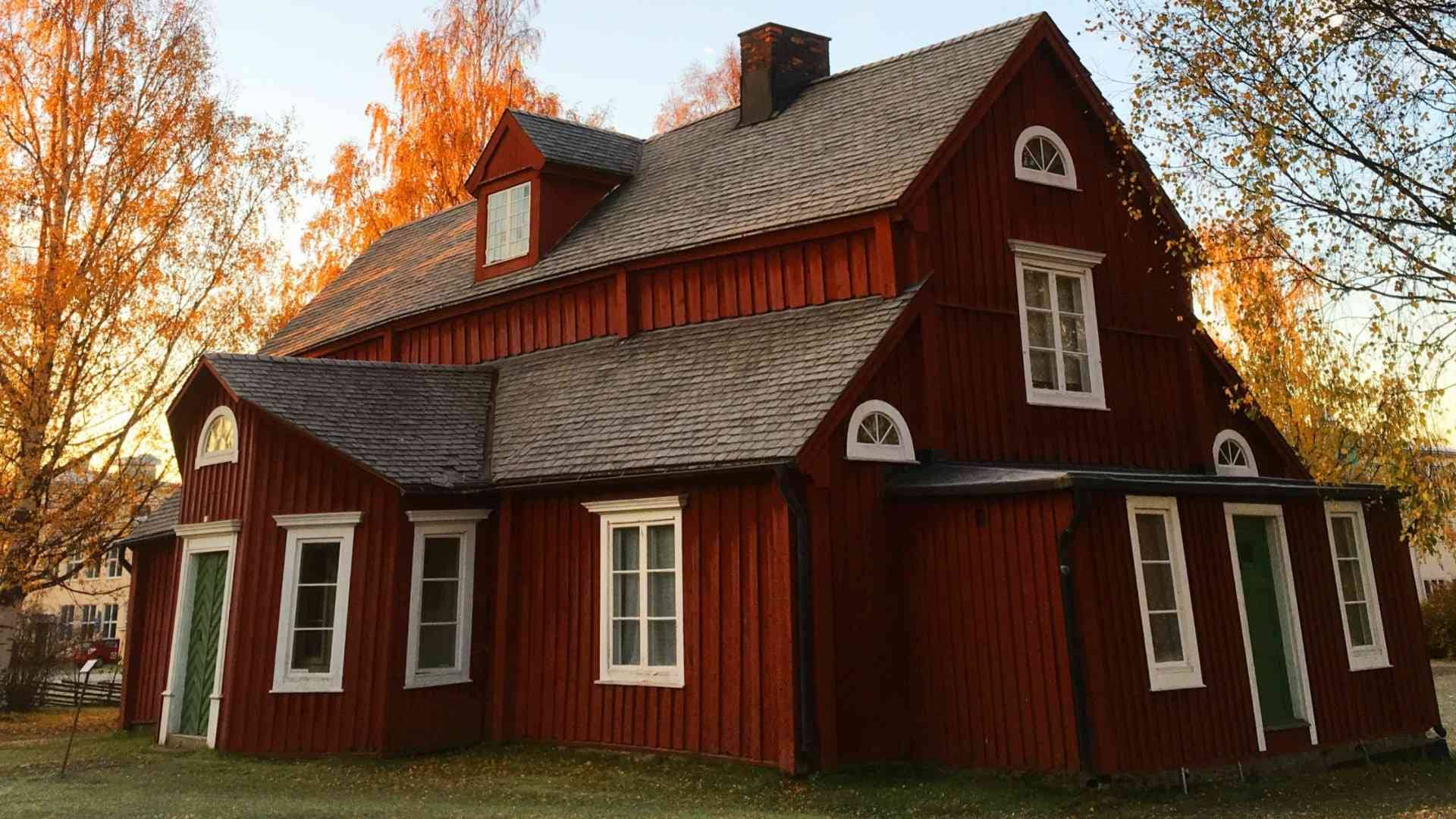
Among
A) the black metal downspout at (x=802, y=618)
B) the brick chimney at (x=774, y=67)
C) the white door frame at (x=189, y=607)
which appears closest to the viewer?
the black metal downspout at (x=802, y=618)

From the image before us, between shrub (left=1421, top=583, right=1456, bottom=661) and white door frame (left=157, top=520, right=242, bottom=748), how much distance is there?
27.7 m

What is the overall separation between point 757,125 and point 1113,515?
9.17 m

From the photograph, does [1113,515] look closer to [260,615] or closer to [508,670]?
[508,670]

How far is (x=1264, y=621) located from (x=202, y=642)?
1258cm

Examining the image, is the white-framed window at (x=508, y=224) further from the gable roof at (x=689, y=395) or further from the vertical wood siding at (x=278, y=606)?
the vertical wood siding at (x=278, y=606)

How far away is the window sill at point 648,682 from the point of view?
1120cm

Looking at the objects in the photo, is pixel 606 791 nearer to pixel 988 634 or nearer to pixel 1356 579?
pixel 988 634

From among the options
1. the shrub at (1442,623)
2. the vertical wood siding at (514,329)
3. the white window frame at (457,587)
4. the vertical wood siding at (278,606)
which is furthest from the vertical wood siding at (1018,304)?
the shrub at (1442,623)

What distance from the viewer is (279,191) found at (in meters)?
21.8

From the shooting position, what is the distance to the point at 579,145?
1725 centimetres

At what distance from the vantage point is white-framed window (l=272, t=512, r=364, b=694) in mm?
12422

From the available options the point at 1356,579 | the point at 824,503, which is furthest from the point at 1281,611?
the point at 824,503

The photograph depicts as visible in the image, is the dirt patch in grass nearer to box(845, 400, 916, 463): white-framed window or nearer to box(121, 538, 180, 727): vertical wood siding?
box(121, 538, 180, 727): vertical wood siding

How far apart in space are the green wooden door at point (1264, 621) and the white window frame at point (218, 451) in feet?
38.9
